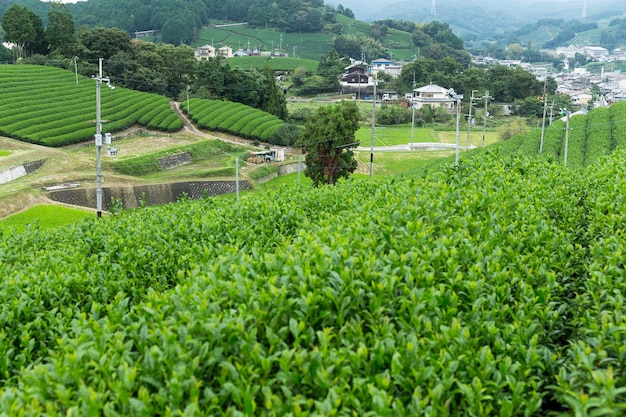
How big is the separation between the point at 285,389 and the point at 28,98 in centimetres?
3683

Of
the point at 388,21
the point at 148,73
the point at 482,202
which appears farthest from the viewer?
the point at 388,21

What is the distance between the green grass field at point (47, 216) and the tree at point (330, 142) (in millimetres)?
9718

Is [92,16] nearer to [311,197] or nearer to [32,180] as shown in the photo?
[32,180]

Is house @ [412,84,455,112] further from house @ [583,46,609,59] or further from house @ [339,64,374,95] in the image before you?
house @ [583,46,609,59]

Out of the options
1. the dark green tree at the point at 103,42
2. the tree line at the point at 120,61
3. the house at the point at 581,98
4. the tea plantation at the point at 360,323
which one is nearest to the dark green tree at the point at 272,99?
the tree line at the point at 120,61

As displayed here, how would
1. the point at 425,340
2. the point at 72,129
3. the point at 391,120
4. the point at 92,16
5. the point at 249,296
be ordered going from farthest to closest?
the point at 92,16 → the point at 391,120 → the point at 72,129 → the point at 249,296 → the point at 425,340

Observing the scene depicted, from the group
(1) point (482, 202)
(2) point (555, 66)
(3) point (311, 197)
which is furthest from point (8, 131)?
(2) point (555, 66)

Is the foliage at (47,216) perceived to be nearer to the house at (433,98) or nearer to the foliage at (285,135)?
the foliage at (285,135)

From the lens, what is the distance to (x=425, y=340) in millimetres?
3904

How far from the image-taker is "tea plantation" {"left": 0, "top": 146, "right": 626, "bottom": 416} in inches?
135

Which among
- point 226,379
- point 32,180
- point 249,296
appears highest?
point 249,296

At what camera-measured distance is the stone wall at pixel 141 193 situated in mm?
23766

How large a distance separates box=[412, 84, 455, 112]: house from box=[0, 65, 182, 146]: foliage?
2774 centimetres

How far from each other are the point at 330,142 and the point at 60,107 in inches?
718
